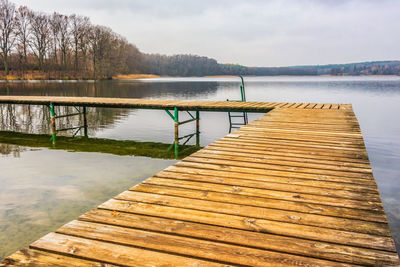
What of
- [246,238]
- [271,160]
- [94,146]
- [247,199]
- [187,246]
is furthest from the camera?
[94,146]

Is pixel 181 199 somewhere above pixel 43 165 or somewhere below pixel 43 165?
above

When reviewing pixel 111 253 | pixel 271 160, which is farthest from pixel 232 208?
pixel 271 160

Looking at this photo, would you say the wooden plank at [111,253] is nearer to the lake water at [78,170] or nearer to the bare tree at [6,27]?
the lake water at [78,170]

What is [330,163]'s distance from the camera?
3.87 metres

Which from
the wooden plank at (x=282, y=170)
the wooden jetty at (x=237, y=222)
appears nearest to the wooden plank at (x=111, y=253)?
the wooden jetty at (x=237, y=222)

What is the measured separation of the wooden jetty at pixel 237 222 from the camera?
1790 mm

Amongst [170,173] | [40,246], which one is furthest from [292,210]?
[40,246]

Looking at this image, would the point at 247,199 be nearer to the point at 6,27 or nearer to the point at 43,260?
the point at 43,260

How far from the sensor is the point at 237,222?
7.34 feet

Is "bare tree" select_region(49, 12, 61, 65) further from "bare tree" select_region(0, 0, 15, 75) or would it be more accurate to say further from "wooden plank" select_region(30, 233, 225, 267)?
"wooden plank" select_region(30, 233, 225, 267)

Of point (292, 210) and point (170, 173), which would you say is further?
point (170, 173)

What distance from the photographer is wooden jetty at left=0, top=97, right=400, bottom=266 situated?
179cm

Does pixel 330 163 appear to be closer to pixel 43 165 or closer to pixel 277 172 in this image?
pixel 277 172

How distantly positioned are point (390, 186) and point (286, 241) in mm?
7136
